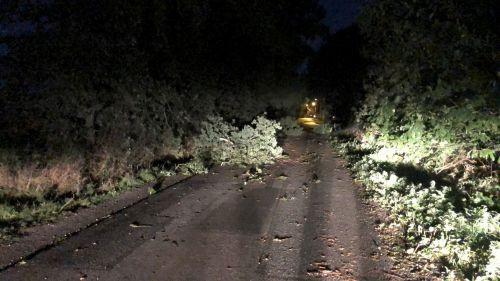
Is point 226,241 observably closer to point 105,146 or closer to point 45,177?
point 45,177

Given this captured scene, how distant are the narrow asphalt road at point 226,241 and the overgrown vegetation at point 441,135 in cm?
95

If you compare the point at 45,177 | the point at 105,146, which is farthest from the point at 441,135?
the point at 45,177

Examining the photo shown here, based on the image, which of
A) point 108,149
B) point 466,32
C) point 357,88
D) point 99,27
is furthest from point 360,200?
point 357,88

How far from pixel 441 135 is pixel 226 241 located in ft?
19.7

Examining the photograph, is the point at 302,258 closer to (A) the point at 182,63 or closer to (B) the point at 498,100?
(B) the point at 498,100

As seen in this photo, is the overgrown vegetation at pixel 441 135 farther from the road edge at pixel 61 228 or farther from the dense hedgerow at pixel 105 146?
the road edge at pixel 61 228

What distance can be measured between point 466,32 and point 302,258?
630cm

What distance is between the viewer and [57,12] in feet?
33.5

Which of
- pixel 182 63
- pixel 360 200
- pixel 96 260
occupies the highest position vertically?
pixel 182 63

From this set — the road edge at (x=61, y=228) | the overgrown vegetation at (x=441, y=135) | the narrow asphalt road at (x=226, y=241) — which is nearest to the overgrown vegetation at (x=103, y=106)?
the road edge at (x=61, y=228)

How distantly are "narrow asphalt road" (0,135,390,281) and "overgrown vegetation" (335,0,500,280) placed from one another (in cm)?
95

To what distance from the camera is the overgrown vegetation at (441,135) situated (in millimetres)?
6691

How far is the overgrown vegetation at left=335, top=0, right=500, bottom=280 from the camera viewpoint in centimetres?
669

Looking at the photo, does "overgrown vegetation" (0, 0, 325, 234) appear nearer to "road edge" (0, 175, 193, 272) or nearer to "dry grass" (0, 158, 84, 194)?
"dry grass" (0, 158, 84, 194)
